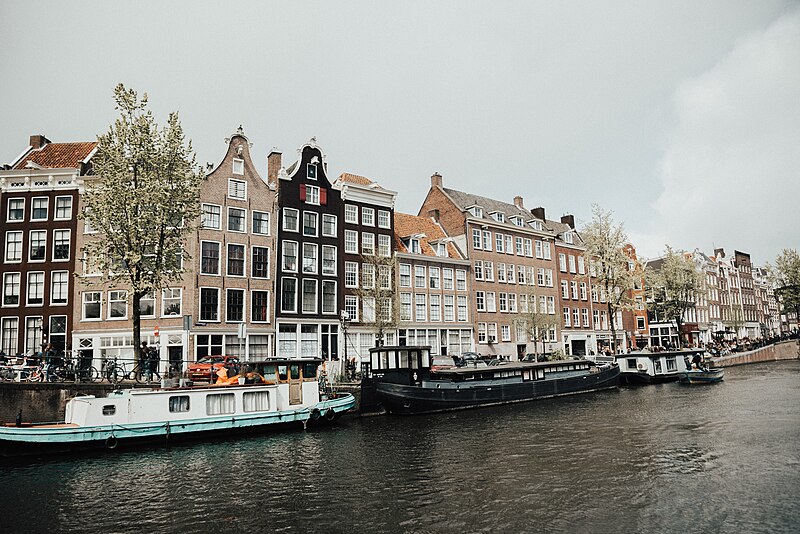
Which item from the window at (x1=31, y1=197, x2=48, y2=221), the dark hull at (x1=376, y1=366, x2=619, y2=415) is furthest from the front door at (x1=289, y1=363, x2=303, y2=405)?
the window at (x1=31, y1=197, x2=48, y2=221)

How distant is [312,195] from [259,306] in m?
11.6

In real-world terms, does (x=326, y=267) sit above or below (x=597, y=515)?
above

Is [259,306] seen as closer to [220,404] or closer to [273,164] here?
[273,164]

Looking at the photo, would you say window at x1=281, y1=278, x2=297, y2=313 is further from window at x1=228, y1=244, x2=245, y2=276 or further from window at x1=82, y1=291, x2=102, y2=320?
window at x1=82, y1=291, x2=102, y2=320

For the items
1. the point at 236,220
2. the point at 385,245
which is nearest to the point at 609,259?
the point at 385,245

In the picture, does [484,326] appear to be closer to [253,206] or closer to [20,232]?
[253,206]

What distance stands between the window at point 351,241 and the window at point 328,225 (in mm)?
1567

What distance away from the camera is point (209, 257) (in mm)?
45562

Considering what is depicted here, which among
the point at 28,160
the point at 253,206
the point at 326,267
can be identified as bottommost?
the point at 326,267

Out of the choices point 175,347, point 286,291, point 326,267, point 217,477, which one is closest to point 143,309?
point 175,347

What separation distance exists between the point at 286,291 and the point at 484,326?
26763mm

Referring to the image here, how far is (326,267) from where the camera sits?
172 ft

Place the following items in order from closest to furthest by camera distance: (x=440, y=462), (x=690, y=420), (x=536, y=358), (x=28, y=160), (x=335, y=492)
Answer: (x=335, y=492) < (x=440, y=462) < (x=690, y=420) < (x=28, y=160) < (x=536, y=358)

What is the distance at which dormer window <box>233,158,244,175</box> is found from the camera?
48.2 m
